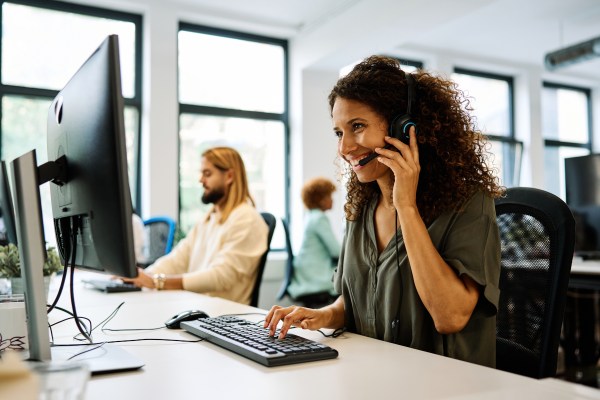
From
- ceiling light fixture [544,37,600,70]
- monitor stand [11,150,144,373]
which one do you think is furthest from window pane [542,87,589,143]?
monitor stand [11,150,144,373]

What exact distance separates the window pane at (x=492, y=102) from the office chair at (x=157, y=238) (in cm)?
424

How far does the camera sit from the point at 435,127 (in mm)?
1294

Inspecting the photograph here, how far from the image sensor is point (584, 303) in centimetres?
326

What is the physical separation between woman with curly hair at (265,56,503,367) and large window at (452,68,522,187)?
208 inches

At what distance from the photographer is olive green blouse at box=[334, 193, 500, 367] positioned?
1.14 meters

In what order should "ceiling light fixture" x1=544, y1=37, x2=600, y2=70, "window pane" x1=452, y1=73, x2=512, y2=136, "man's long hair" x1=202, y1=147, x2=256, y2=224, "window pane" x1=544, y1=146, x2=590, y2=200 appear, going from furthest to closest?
"window pane" x1=544, y1=146, x2=590, y2=200 → "window pane" x1=452, y1=73, x2=512, y2=136 → "ceiling light fixture" x1=544, y1=37, x2=600, y2=70 → "man's long hair" x1=202, y1=147, x2=256, y2=224

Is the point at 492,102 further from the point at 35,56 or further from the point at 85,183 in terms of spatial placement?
the point at 85,183

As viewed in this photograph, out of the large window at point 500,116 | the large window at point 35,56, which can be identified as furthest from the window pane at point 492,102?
the large window at point 35,56

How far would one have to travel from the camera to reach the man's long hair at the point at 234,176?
2625 millimetres

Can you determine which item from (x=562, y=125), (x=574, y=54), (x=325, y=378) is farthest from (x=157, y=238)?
(x=562, y=125)

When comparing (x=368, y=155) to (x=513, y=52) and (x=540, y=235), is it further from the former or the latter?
(x=513, y=52)

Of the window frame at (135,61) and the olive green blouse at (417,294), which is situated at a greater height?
the window frame at (135,61)

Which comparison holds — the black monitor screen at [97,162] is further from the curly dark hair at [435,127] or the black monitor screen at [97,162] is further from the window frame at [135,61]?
the window frame at [135,61]

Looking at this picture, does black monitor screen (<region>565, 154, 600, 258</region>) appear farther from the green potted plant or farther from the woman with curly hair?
the green potted plant
